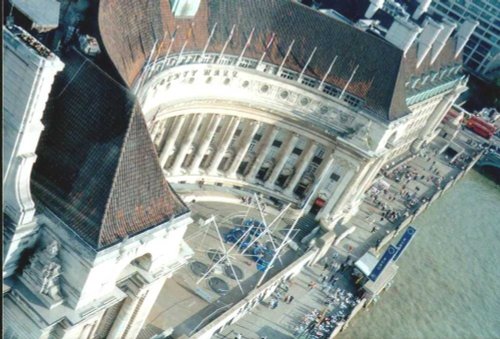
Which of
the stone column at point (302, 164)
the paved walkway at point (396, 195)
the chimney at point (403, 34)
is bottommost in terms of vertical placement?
the paved walkway at point (396, 195)

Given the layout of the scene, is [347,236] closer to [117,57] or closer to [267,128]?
[267,128]

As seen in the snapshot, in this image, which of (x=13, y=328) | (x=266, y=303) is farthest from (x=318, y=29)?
(x=13, y=328)

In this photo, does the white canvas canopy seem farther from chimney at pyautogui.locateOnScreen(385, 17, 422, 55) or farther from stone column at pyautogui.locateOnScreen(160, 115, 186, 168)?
chimney at pyautogui.locateOnScreen(385, 17, 422, 55)

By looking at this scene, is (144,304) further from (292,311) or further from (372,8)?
(372,8)

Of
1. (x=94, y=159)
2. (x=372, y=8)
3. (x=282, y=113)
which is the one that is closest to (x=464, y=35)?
(x=372, y=8)

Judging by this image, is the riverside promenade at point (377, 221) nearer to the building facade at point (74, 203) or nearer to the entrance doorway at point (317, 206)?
the entrance doorway at point (317, 206)

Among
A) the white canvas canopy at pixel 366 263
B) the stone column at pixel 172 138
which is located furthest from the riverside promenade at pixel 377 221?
the stone column at pixel 172 138

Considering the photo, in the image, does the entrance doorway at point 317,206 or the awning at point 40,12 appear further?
the entrance doorway at point 317,206
